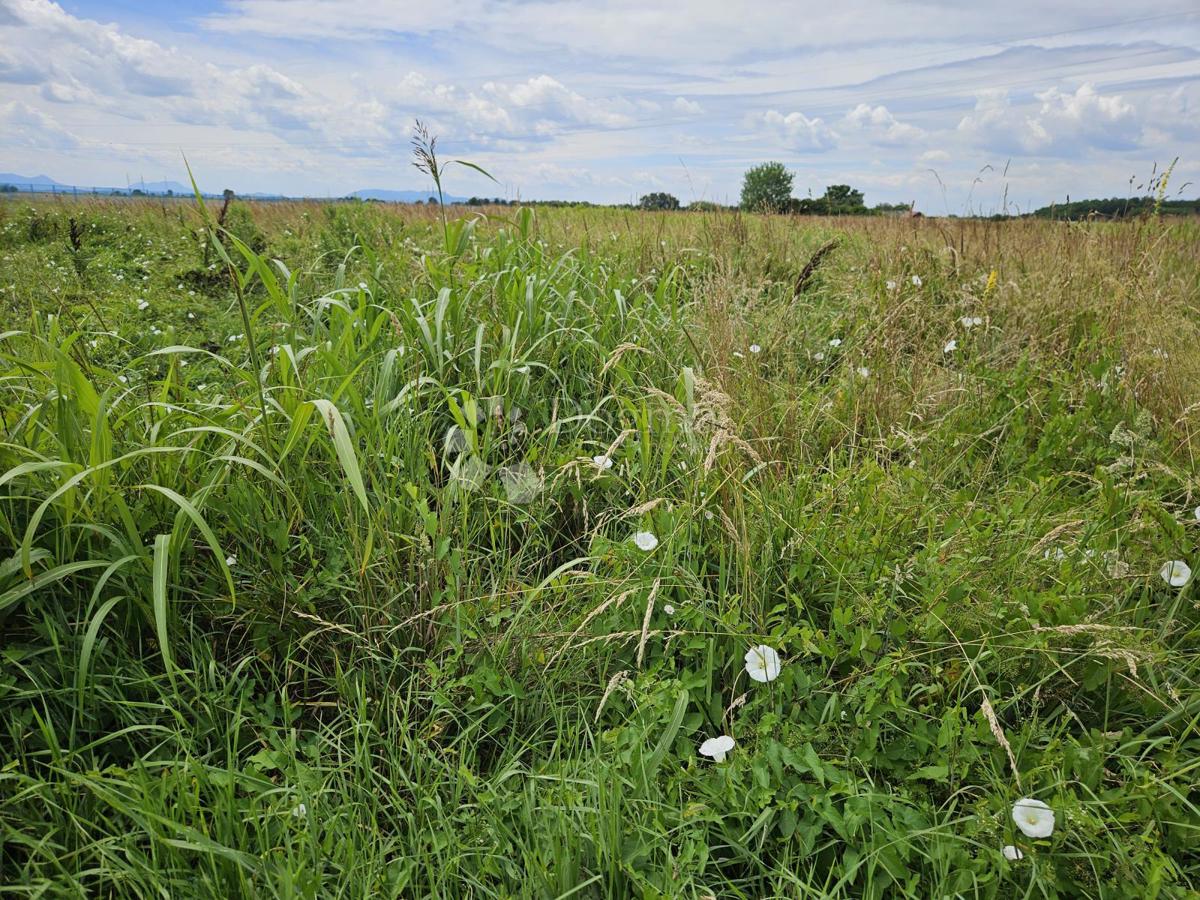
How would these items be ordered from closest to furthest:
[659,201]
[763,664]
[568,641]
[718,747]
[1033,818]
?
[1033,818] → [718,747] → [763,664] → [568,641] → [659,201]

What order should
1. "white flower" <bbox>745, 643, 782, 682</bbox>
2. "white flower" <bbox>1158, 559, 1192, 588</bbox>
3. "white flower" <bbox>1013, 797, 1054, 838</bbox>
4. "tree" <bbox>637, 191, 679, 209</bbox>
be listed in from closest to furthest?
"white flower" <bbox>1013, 797, 1054, 838</bbox> → "white flower" <bbox>745, 643, 782, 682</bbox> → "white flower" <bbox>1158, 559, 1192, 588</bbox> → "tree" <bbox>637, 191, 679, 209</bbox>

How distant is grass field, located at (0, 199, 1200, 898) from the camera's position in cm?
123

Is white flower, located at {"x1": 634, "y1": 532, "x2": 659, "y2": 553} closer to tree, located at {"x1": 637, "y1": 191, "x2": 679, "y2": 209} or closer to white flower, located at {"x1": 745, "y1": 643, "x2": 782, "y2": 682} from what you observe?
white flower, located at {"x1": 745, "y1": 643, "x2": 782, "y2": 682}

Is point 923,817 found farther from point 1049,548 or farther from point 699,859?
point 1049,548

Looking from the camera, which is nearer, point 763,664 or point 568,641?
point 763,664

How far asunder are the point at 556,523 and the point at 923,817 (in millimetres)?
1371

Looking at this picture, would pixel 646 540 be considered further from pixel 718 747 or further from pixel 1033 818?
pixel 1033 818

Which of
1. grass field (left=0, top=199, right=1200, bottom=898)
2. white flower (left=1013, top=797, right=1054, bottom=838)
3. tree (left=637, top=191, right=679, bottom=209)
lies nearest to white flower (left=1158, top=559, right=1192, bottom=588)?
grass field (left=0, top=199, right=1200, bottom=898)

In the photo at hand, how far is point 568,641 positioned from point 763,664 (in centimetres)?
45

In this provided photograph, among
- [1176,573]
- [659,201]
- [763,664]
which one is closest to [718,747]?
[763,664]

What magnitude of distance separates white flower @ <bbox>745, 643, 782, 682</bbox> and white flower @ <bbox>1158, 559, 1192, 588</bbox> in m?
1.05

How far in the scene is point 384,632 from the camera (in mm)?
1708

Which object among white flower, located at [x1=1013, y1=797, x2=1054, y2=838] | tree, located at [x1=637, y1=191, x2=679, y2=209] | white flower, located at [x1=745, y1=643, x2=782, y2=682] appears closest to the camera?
white flower, located at [x1=1013, y1=797, x2=1054, y2=838]

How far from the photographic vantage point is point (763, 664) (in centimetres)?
145
